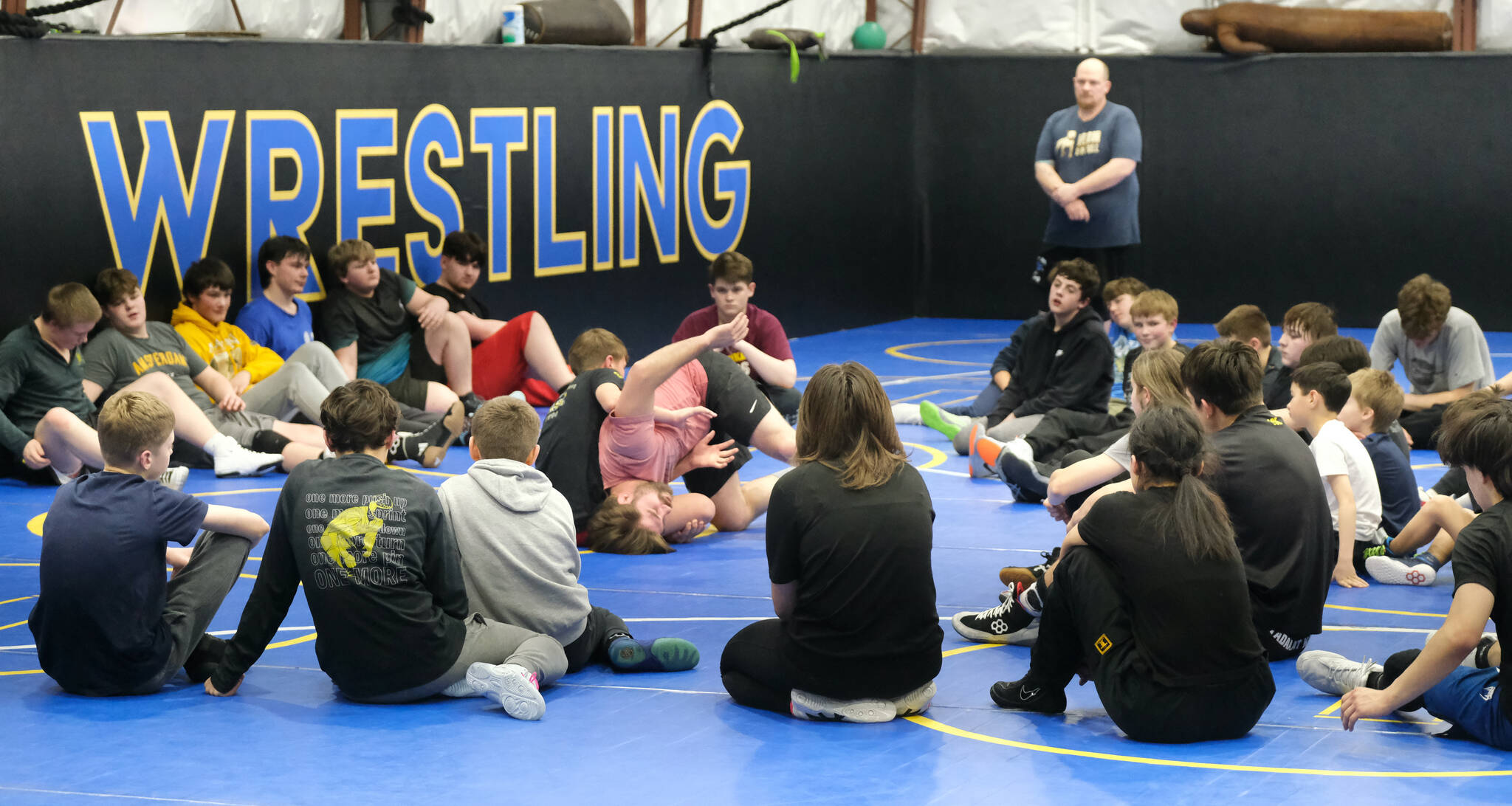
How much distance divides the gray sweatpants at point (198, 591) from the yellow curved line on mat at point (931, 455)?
15.6 feet

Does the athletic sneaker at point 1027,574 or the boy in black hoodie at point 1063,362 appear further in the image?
the boy in black hoodie at point 1063,362

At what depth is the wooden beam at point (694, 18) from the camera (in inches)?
555

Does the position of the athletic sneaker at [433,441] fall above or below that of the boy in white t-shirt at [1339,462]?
below

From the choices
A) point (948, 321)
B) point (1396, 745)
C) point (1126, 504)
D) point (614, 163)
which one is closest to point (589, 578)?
point (1126, 504)

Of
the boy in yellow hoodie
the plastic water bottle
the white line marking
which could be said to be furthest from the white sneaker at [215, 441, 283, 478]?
the white line marking

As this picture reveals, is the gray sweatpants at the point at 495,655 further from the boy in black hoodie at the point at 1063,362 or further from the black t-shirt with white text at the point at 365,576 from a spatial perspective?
the boy in black hoodie at the point at 1063,362

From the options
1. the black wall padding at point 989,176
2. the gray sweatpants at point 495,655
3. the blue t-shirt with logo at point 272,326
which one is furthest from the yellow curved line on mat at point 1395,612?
the black wall padding at point 989,176

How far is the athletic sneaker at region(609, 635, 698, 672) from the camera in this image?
531 cm

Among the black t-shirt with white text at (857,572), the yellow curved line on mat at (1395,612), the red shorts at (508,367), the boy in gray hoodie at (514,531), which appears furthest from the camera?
the red shorts at (508,367)

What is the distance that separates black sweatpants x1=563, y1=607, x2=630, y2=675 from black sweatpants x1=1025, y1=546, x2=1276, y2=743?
1526 millimetres

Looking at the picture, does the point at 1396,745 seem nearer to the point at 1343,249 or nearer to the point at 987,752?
the point at 987,752

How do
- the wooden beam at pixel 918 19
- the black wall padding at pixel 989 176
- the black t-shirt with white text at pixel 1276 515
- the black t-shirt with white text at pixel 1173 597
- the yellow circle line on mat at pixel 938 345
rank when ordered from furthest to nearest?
the wooden beam at pixel 918 19 → the yellow circle line on mat at pixel 938 345 → the black wall padding at pixel 989 176 → the black t-shirt with white text at pixel 1276 515 → the black t-shirt with white text at pixel 1173 597

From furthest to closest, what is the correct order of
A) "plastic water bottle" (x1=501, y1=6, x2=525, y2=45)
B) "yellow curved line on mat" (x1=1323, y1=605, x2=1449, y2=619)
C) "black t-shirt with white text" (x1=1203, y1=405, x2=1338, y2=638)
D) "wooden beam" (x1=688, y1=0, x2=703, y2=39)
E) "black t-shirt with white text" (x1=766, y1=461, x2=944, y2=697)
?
1. "wooden beam" (x1=688, y1=0, x2=703, y2=39)
2. "plastic water bottle" (x1=501, y1=6, x2=525, y2=45)
3. "yellow curved line on mat" (x1=1323, y1=605, x2=1449, y2=619)
4. "black t-shirt with white text" (x1=1203, y1=405, x2=1338, y2=638)
5. "black t-shirt with white text" (x1=766, y1=461, x2=944, y2=697)

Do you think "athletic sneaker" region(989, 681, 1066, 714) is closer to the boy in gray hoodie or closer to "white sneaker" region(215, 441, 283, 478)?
the boy in gray hoodie
